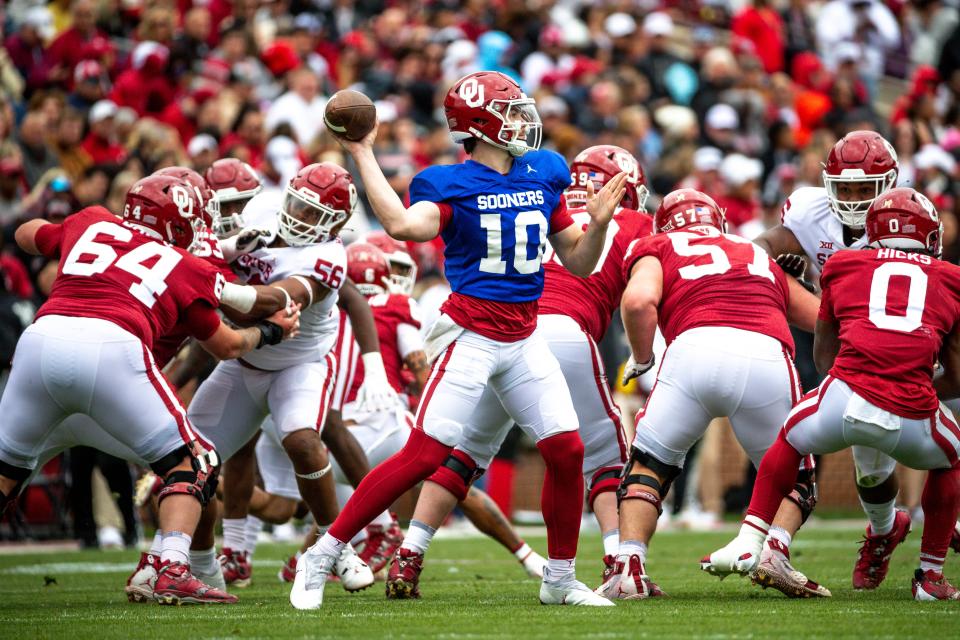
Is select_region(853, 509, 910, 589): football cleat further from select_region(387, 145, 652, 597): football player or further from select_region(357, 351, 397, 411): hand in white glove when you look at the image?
select_region(357, 351, 397, 411): hand in white glove

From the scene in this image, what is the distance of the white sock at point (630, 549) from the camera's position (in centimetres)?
594

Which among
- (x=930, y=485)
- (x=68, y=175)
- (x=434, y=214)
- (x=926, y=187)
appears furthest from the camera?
(x=926, y=187)

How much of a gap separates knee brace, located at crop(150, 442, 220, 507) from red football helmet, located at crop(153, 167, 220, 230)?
1.05 metres

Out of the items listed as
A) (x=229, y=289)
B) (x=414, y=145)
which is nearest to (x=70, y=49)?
(x=414, y=145)

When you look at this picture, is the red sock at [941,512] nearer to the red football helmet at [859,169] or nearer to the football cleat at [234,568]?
the red football helmet at [859,169]

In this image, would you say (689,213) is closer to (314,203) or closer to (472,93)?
(472,93)

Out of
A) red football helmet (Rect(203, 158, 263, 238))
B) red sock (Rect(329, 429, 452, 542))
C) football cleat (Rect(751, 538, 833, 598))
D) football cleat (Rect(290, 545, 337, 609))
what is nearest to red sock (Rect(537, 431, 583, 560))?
red sock (Rect(329, 429, 452, 542))

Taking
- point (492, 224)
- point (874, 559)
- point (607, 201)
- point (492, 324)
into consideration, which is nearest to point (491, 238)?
point (492, 224)

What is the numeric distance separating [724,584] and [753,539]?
4.13 feet

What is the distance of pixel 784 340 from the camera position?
6.06m

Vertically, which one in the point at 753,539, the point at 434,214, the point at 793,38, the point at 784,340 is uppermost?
the point at 434,214

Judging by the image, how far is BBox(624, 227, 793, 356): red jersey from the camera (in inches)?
239

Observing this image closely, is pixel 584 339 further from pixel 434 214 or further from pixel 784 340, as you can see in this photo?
pixel 434 214

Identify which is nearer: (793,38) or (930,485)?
(930,485)
